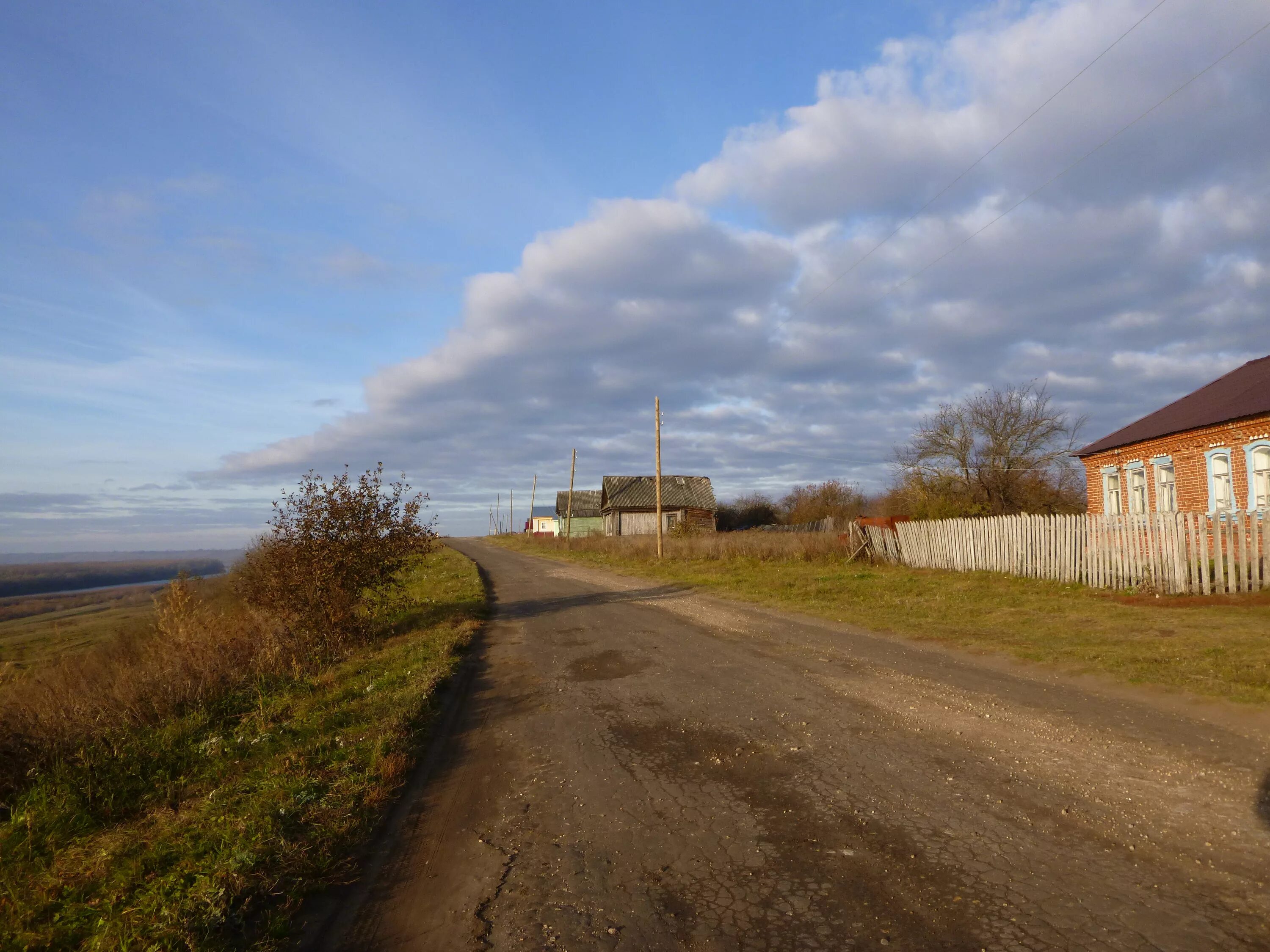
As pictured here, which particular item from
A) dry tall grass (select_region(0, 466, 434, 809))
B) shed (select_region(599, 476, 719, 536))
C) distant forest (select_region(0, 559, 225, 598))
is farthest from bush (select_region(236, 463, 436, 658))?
distant forest (select_region(0, 559, 225, 598))

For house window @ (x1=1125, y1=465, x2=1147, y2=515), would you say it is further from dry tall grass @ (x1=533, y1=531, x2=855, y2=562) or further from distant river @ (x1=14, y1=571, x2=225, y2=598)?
distant river @ (x1=14, y1=571, x2=225, y2=598)

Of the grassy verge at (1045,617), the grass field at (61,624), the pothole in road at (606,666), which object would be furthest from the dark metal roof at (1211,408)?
the grass field at (61,624)

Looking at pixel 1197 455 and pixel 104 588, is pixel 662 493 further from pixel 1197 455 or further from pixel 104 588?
pixel 104 588

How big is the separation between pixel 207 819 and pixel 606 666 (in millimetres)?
5035

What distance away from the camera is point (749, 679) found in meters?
7.89

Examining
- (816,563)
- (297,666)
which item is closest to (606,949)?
(297,666)

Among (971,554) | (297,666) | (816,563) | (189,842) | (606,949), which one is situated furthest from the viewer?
(816,563)

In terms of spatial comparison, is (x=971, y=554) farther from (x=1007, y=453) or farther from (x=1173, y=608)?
(x=1007, y=453)

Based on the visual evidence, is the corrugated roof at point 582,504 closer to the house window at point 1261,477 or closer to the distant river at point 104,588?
the distant river at point 104,588

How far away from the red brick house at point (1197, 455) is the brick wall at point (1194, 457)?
19mm

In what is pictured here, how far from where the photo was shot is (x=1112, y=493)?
22969mm

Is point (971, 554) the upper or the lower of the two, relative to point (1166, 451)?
lower

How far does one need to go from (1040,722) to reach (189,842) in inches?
245

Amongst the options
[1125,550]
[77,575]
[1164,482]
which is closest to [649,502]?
[1164,482]
